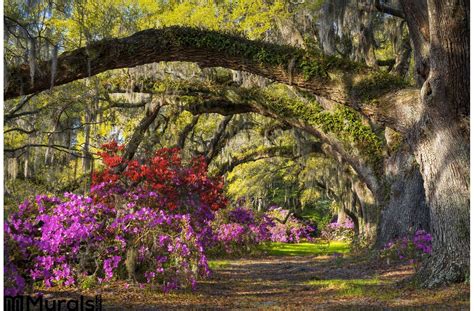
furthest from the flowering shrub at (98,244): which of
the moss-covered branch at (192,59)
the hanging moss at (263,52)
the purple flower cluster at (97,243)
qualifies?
the hanging moss at (263,52)

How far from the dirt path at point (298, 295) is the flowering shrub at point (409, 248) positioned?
1.30 ft

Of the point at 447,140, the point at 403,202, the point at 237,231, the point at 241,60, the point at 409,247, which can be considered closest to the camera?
the point at 447,140

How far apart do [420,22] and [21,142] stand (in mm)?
13272

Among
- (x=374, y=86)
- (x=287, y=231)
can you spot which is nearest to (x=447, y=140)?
(x=374, y=86)

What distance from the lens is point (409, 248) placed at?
9.76 m

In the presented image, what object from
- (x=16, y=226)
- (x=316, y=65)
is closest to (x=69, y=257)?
(x=16, y=226)

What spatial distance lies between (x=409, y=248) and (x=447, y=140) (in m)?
3.35

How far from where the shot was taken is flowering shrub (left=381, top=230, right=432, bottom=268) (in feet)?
28.7

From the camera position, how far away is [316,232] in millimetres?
33906

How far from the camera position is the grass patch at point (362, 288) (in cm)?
682

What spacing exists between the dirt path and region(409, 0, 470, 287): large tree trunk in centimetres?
44

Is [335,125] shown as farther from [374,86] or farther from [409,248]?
[374,86]

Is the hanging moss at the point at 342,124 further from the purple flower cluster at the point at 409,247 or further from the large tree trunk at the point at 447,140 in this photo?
the large tree trunk at the point at 447,140

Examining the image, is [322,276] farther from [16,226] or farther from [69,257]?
[16,226]
